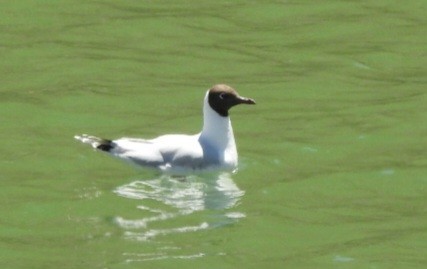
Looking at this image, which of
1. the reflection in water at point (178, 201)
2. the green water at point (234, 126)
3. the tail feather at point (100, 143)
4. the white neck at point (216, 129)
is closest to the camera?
the green water at point (234, 126)

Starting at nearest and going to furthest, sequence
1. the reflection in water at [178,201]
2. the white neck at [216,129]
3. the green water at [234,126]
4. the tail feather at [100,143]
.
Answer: the green water at [234,126] → the reflection in water at [178,201] → the tail feather at [100,143] → the white neck at [216,129]

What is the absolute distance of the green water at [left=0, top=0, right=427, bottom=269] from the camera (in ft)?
49.5

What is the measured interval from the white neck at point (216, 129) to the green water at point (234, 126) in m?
0.25

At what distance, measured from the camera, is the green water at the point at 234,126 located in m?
15.1

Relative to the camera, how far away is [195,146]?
57.8 ft

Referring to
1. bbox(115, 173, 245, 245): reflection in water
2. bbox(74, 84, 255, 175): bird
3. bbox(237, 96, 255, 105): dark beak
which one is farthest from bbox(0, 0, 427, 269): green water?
bbox(237, 96, 255, 105): dark beak

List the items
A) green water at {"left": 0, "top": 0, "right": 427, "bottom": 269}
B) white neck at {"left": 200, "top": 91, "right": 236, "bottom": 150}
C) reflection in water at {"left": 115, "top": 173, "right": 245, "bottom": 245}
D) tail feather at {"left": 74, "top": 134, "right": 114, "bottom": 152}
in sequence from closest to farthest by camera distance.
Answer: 1. green water at {"left": 0, "top": 0, "right": 427, "bottom": 269}
2. reflection in water at {"left": 115, "top": 173, "right": 245, "bottom": 245}
3. tail feather at {"left": 74, "top": 134, "right": 114, "bottom": 152}
4. white neck at {"left": 200, "top": 91, "right": 236, "bottom": 150}

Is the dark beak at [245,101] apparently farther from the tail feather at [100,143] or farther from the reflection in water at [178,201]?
the tail feather at [100,143]

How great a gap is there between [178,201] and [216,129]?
168 centimetres

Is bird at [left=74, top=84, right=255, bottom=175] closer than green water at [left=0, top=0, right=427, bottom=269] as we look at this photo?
No

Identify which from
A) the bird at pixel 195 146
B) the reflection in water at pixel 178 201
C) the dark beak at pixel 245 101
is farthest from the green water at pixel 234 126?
the dark beak at pixel 245 101

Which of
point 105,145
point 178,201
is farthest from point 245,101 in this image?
point 178,201

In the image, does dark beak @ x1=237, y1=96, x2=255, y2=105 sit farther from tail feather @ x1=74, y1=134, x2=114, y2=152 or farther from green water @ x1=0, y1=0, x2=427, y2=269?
tail feather @ x1=74, y1=134, x2=114, y2=152

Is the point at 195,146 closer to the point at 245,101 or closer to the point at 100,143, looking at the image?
the point at 245,101
